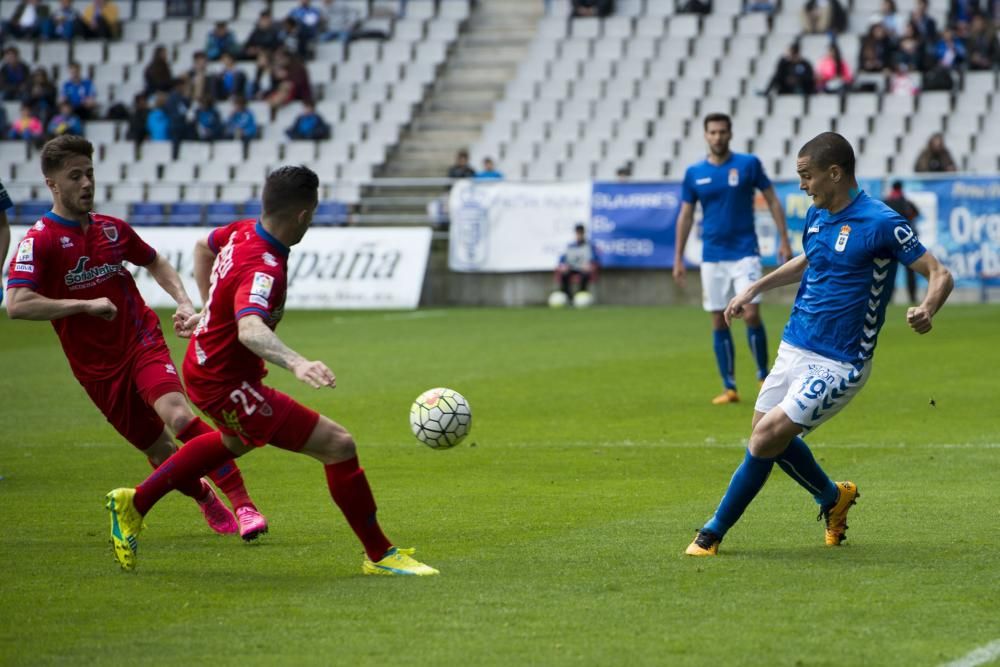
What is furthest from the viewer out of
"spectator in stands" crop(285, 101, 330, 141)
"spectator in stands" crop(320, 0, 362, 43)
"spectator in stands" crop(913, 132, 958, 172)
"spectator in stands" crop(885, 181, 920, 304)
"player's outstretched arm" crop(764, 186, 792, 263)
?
"spectator in stands" crop(320, 0, 362, 43)

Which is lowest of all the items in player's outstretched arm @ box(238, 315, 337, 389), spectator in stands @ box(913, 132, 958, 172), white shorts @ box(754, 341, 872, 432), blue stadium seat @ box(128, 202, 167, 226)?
blue stadium seat @ box(128, 202, 167, 226)

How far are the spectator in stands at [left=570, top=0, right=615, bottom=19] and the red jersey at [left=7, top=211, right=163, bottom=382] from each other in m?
26.1

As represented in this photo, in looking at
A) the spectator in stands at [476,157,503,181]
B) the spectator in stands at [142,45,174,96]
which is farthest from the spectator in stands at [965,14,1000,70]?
the spectator in stands at [142,45,174,96]

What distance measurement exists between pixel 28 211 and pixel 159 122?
3559 millimetres

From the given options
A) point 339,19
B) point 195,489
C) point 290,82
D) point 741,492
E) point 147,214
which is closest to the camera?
point 741,492

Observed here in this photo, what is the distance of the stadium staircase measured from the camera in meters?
31.2

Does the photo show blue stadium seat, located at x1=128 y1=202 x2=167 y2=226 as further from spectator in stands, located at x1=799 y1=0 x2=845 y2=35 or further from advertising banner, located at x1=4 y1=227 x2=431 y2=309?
spectator in stands, located at x1=799 y1=0 x2=845 y2=35

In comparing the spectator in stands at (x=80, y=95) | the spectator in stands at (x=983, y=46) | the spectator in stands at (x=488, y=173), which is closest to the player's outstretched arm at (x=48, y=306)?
the spectator in stands at (x=488, y=173)

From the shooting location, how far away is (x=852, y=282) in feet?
23.4

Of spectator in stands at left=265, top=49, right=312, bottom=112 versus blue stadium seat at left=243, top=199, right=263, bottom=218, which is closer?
blue stadium seat at left=243, top=199, right=263, bottom=218

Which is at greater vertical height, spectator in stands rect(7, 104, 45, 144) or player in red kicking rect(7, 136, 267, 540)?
player in red kicking rect(7, 136, 267, 540)

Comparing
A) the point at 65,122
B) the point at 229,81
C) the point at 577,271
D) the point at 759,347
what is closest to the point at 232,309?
the point at 759,347

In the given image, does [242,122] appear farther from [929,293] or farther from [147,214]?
[929,293]

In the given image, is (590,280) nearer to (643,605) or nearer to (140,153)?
(140,153)
